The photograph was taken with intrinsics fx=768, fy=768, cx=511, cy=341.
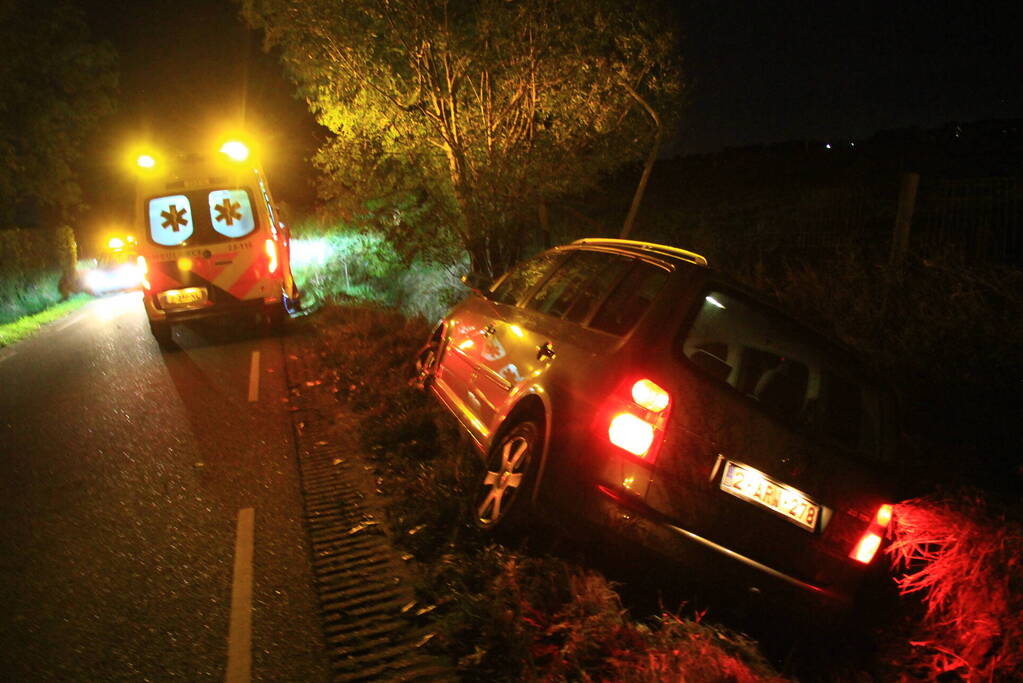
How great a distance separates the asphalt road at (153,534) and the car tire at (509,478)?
1108 millimetres

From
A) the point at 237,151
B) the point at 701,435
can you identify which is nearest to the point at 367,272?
the point at 237,151

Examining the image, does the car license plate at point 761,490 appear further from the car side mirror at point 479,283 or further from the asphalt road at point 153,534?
the car side mirror at point 479,283

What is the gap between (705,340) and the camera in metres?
4.27

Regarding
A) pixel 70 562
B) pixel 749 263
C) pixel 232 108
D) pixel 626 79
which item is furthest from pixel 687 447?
pixel 232 108

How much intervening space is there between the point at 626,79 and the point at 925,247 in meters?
4.66

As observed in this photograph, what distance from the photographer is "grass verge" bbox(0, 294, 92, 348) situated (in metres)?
14.6

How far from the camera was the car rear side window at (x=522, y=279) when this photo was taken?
568 centimetres

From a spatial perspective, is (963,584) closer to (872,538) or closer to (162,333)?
(872,538)

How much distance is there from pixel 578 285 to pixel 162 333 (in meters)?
8.72

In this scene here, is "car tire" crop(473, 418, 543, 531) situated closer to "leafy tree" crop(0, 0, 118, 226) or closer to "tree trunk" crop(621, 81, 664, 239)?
"tree trunk" crop(621, 81, 664, 239)

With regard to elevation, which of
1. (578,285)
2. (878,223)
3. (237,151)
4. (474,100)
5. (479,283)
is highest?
(474,100)

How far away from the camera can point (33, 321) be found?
17.0 metres

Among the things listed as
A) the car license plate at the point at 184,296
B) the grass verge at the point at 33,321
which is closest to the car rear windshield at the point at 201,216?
the car license plate at the point at 184,296

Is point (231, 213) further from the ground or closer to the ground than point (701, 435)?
further from the ground
